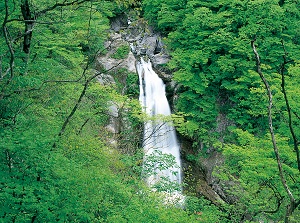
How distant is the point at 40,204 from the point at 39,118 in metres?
3.32

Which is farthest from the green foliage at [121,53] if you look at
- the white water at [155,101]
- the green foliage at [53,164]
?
the green foliage at [53,164]

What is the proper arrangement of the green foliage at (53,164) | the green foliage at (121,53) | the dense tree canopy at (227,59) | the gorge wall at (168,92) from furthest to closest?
the green foliage at (121,53) → the gorge wall at (168,92) → the dense tree canopy at (227,59) → the green foliage at (53,164)

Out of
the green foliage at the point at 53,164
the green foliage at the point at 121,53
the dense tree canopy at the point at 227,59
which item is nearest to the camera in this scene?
the green foliage at the point at 53,164

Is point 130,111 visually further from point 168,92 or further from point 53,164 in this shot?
point 53,164

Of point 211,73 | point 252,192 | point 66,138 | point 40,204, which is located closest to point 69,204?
point 40,204

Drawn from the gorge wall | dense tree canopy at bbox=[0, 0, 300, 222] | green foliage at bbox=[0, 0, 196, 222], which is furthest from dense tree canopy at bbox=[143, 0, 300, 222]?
green foliage at bbox=[0, 0, 196, 222]

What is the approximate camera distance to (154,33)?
21.0m

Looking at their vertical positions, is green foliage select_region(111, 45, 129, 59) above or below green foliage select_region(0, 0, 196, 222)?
above

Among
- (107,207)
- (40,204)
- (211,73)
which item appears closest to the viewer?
(40,204)

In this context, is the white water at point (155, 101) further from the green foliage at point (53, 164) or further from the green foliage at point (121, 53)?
the green foliage at point (53, 164)

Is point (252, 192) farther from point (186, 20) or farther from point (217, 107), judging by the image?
point (186, 20)

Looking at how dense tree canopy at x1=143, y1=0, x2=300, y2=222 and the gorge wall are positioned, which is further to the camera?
the gorge wall

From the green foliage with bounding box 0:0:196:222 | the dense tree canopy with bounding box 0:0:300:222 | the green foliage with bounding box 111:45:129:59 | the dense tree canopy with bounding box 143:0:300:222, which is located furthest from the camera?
the green foliage with bounding box 111:45:129:59

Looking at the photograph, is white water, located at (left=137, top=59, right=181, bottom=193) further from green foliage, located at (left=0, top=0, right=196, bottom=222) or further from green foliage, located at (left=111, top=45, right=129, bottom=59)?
green foliage, located at (left=0, top=0, right=196, bottom=222)
